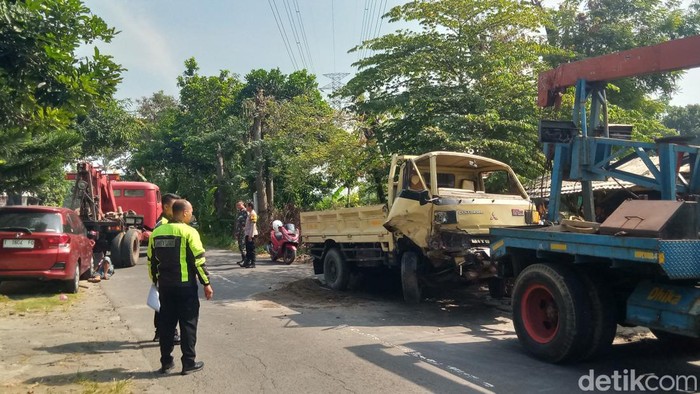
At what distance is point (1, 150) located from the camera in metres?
9.24

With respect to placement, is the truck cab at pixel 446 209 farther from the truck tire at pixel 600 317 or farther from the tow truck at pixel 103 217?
the tow truck at pixel 103 217

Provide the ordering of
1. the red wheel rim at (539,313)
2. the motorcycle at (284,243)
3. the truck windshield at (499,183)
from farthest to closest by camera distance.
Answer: the motorcycle at (284,243), the truck windshield at (499,183), the red wheel rim at (539,313)

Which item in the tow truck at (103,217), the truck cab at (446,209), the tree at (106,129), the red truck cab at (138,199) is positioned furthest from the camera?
the tree at (106,129)

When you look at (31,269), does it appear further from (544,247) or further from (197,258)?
(544,247)

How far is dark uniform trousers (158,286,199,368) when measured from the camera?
220 inches

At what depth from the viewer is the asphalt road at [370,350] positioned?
527 centimetres

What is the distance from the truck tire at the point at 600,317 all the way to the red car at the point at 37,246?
8.12 meters

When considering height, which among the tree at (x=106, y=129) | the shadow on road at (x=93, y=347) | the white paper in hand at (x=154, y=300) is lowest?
the shadow on road at (x=93, y=347)

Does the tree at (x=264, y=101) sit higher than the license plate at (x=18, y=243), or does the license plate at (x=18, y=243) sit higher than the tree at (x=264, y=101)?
the tree at (x=264, y=101)

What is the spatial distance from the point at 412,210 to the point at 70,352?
15.7 feet

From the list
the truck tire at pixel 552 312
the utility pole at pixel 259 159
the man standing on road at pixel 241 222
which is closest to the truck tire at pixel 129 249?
the man standing on road at pixel 241 222

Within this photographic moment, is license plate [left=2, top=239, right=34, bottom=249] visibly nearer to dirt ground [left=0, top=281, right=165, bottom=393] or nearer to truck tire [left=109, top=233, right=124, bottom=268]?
dirt ground [left=0, top=281, right=165, bottom=393]

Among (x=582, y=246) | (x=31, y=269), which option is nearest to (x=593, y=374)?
(x=582, y=246)

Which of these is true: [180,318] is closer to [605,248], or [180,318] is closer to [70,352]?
[70,352]
